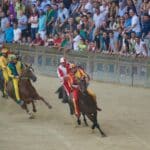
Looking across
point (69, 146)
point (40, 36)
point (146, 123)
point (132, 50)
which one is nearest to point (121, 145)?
point (69, 146)

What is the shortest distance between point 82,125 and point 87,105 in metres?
1.39

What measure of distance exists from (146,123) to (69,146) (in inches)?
138

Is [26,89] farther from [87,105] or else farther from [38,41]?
[38,41]

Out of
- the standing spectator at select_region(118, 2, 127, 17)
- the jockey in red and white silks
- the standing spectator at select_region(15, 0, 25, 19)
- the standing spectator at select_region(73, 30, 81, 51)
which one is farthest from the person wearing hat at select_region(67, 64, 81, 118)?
the standing spectator at select_region(15, 0, 25, 19)

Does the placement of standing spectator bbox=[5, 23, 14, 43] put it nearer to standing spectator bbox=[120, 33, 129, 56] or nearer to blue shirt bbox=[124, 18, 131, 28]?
standing spectator bbox=[120, 33, 129, 56]

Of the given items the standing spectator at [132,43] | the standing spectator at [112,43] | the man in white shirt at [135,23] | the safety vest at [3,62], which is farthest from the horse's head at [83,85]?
the standing spectator at [112,43]

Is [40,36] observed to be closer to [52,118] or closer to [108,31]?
[108,31]

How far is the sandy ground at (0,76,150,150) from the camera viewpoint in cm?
1614

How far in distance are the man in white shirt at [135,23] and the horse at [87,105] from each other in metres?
7.12

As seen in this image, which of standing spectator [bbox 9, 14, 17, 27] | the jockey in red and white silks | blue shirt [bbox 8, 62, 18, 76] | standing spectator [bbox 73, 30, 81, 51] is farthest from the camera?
standing spectator [bbox 9, 14, 17, 27]

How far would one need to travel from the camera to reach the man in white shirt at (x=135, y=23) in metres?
23.6

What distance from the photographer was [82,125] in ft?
60.0

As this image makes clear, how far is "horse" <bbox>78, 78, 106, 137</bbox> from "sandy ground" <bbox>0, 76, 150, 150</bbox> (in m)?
0.36

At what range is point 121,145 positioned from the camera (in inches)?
628
